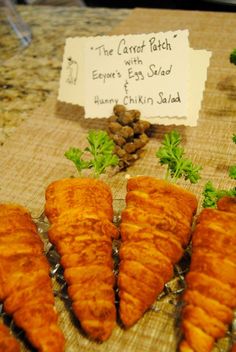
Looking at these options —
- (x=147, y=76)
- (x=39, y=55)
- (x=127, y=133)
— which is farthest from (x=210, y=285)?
(x=39, y=55)

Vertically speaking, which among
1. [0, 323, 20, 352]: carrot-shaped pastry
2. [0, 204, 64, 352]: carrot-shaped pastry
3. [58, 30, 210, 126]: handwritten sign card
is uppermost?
[58, 30, 210, 126]: handwritten sign card

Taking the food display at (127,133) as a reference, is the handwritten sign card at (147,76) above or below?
above

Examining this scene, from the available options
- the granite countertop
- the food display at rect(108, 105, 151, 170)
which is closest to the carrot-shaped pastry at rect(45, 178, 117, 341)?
the food display at rect(108, 105, 151, 170)

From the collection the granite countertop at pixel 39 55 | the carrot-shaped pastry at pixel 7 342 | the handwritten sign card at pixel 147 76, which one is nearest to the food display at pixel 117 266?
the carrot-shaped pastry at pixel 7 342

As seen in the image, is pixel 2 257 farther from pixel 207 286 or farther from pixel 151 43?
pixel 151 43

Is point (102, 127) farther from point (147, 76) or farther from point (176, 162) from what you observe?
point (176, 162)

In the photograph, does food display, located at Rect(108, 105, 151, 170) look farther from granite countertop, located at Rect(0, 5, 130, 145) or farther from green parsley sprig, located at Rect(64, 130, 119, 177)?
granite countertop, located at Rect(0, 5, 130, 145)

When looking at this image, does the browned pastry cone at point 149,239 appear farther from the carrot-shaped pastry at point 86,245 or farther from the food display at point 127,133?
the food display at point 127,133
